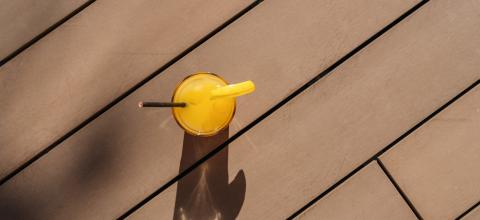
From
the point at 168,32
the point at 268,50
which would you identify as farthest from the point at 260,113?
the point at 168,32

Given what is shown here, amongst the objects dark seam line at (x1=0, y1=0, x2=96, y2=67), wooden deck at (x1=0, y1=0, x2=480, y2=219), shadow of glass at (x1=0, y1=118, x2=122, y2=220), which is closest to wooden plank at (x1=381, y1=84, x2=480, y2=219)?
wooden deck at (x1=0, y1=0, x2=480, y2=219)

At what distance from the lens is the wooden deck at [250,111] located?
893 mm

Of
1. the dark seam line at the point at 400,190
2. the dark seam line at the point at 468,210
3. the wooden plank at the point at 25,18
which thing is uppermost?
the wooden plank at the point at 25,18

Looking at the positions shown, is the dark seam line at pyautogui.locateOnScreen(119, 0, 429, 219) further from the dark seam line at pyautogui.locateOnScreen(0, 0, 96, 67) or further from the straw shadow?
the dark seam line at pyautogui.locateOnScreen(0, 0, 96, 67)

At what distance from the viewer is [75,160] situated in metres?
0.89

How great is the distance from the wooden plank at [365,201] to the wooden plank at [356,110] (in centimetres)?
2

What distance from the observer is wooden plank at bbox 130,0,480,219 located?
0.90 meters

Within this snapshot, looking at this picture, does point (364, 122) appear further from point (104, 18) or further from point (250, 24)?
point (104, 18)

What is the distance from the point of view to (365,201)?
0.90m

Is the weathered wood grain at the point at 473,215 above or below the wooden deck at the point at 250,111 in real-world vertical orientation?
below

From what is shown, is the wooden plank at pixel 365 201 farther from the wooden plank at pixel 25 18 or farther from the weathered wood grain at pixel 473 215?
the wooden plank at pixel 25 18

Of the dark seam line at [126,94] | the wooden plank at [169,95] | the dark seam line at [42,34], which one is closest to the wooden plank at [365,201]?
the wooden plank at [169,95]

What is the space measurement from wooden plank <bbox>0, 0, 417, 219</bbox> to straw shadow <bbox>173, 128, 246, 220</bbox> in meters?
0.03

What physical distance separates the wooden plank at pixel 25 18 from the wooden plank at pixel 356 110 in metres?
0.43
